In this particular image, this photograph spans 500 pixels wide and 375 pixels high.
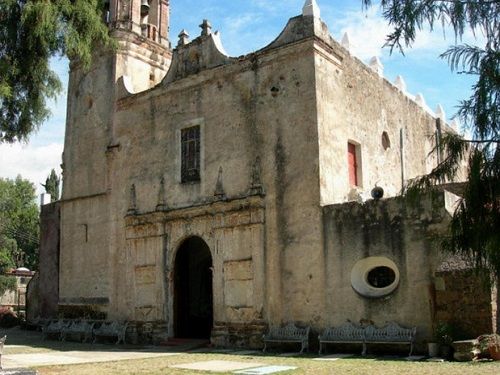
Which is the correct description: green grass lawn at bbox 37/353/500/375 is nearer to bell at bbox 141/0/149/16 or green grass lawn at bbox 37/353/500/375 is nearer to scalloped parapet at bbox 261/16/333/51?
scalloped parapet at bbox 261/16/333/51

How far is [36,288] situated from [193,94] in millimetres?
10520

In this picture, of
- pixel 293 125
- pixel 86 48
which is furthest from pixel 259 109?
pixel 86 48

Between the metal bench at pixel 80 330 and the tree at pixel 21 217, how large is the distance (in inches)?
1482

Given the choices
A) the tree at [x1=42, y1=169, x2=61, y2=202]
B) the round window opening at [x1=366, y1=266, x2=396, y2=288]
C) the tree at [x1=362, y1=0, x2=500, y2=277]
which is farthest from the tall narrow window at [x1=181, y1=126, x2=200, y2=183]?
the tree at [x1=42, y1=169, x2=61, y2=202]

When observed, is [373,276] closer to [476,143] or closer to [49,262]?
[476,143]

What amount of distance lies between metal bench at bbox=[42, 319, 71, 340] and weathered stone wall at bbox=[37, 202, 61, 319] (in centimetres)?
164

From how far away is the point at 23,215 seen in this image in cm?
5750

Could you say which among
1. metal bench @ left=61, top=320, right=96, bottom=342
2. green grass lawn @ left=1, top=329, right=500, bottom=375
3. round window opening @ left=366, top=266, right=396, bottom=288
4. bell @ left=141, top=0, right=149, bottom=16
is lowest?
green grass lawn @ left=1, top=329, right=500, bottom=375

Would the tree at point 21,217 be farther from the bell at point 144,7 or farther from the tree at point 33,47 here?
the tree at point 33,47

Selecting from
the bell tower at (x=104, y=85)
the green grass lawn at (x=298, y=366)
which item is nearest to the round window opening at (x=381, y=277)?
the green grass lawn at (x=298, y=366)

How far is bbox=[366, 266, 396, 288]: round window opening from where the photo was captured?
1459cm

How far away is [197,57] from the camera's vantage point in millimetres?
18844

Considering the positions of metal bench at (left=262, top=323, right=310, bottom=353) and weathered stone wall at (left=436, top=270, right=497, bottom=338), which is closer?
weathered stone wall at (left=436, top=270, right=497, bottom=338)

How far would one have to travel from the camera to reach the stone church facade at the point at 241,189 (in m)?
14.6
